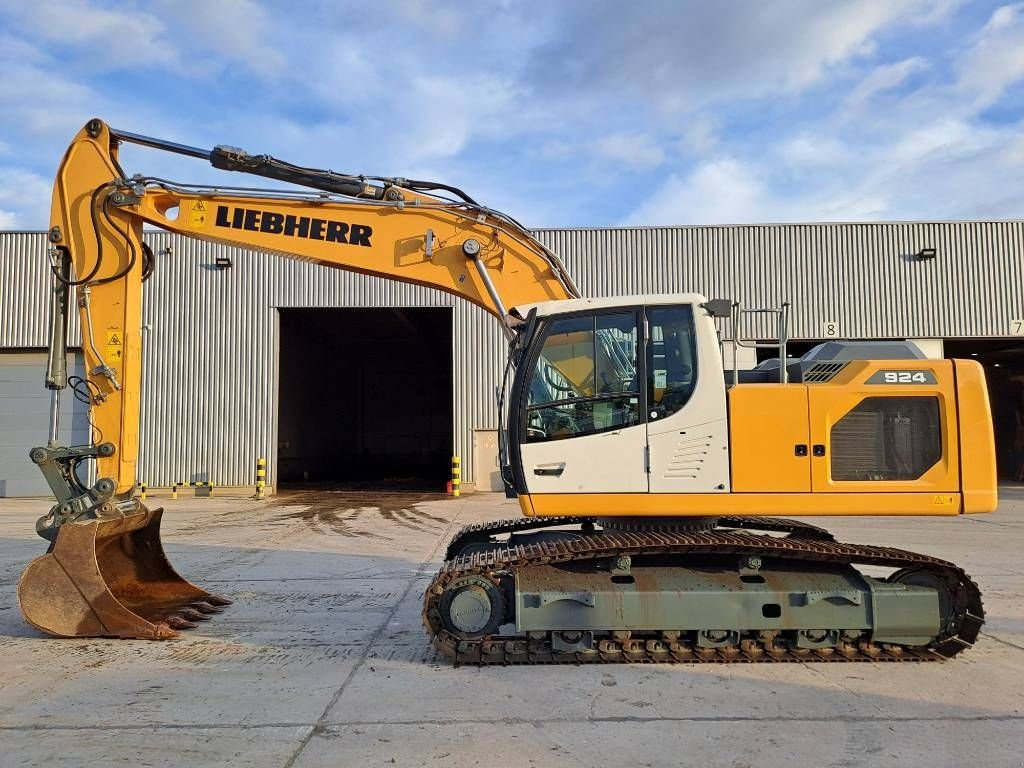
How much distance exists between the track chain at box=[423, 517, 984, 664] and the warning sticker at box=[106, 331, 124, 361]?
3766 millimetres

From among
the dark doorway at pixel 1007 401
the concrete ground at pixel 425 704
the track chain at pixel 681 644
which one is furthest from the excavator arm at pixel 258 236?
the dark doorway at pixel 1007 401

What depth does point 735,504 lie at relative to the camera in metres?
5.62

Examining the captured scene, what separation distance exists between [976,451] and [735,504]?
1904 millimetres

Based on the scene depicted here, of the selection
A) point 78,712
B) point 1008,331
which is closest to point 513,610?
point 78,712

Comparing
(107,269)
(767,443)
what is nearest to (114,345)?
(107,269)

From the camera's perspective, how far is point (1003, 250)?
2109 centimetres

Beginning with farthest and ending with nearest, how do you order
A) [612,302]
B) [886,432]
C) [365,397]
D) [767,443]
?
1. [365,397]
2. [612,302]
3. [886,432]
4. [767,443]

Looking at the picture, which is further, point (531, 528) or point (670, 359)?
point (531, 528)

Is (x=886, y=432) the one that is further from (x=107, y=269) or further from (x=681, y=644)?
(x=107, y=269)

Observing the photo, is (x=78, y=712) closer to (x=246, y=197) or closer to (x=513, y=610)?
(x=513, y=610)

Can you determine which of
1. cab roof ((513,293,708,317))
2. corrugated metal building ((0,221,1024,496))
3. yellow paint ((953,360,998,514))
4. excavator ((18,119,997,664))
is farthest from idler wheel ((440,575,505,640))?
corrugated metal building ((0,221,1024,496))

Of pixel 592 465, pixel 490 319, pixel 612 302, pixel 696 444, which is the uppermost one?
pixel 490 319

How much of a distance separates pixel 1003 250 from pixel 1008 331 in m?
2.34

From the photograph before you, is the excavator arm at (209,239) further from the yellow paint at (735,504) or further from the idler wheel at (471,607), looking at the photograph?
the idler wheel at (471,607)
